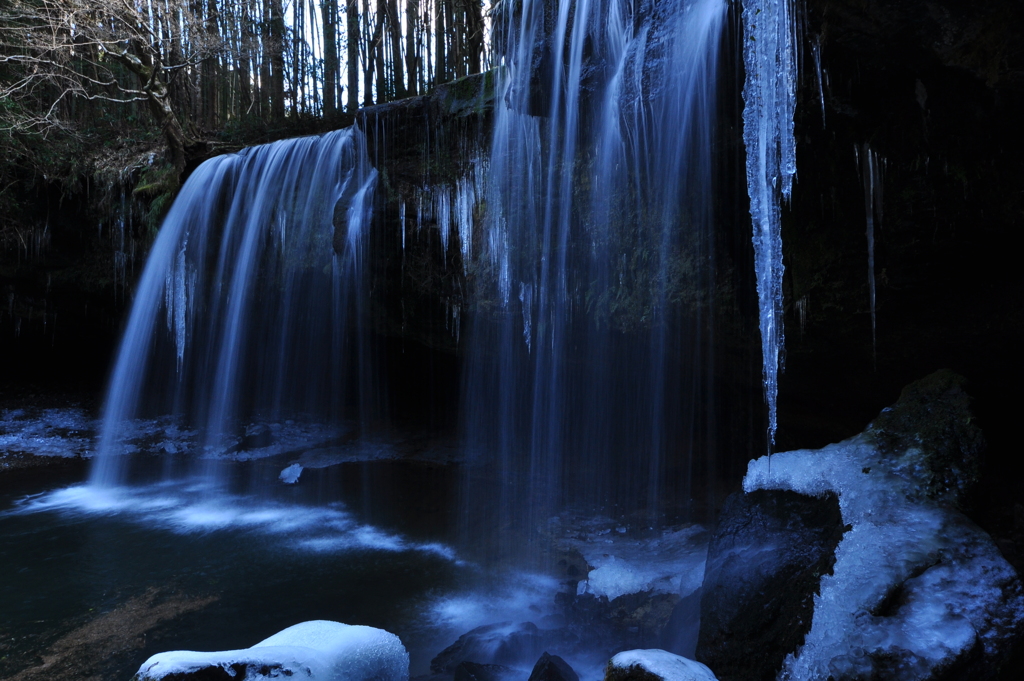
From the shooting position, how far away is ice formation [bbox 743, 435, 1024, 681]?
2.55 meters

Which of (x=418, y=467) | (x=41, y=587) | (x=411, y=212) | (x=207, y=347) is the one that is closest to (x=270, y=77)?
(x=207, y=347)

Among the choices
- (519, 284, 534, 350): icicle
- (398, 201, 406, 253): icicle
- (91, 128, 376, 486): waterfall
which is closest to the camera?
(519, 284, 534, 350): icicle

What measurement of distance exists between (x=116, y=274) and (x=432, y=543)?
7352 mm

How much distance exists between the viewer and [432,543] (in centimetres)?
644

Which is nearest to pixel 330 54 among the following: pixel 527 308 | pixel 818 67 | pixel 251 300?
pixel 251 300

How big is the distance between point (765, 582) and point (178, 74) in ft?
44.0

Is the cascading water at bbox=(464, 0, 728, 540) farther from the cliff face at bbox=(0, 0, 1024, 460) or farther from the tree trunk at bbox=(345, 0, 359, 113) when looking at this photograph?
the tree trunk at bbox=(345, 0, 359, 113)

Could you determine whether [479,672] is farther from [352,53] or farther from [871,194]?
[352,53]

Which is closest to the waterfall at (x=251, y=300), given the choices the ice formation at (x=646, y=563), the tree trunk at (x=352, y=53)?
the ice formation at (x=646, y=563)

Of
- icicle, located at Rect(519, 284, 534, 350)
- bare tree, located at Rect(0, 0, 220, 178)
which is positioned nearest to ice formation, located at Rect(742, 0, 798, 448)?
icicle, located at Rect(519, 284, 534, 350)

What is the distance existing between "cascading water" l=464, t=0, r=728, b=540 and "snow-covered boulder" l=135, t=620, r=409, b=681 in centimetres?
330

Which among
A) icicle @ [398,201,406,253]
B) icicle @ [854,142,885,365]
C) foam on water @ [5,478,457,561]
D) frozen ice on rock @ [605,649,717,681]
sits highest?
icicle @ [398,201,406,253]

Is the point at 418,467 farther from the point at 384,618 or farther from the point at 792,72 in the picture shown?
the point at 792,72

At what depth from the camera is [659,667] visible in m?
2.81
